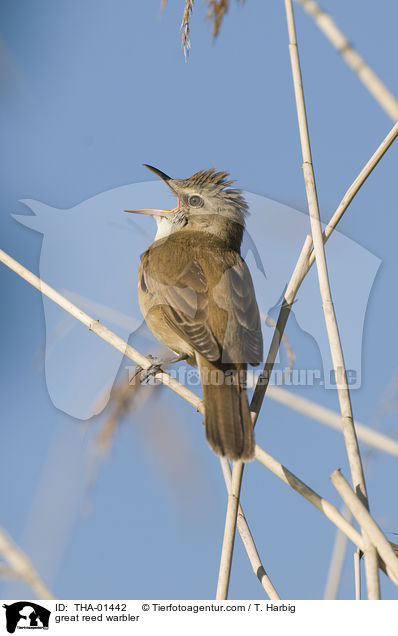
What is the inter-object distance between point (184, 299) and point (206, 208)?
0.94 m

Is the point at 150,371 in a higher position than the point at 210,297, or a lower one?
lower

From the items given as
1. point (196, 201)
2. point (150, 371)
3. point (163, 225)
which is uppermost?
point (196, 201)

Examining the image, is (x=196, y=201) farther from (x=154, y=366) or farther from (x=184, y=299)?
(x=154, y=366)

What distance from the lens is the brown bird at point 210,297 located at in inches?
115

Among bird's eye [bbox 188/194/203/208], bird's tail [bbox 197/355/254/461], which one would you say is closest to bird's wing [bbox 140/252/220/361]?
bird's tail [bbox 197/355/254/461]

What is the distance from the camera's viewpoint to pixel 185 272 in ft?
12.3

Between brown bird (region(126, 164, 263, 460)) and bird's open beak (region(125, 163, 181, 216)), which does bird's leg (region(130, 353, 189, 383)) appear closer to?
brown bird (region(126, 164, 263, 460))

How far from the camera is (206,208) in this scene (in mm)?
4316

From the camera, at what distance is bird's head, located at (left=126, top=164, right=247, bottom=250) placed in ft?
14.1
